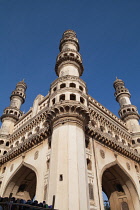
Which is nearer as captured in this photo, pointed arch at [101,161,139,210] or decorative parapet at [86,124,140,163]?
decorative parapet at [86,124,140,163]

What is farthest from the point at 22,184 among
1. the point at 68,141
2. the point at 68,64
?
the point at 68,64

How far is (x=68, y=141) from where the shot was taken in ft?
59.8

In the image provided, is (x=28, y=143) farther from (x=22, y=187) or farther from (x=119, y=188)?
(x=119, y=188)

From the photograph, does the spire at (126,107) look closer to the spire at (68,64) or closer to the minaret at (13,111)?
the spire at (68,64)

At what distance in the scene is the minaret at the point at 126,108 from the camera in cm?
3530

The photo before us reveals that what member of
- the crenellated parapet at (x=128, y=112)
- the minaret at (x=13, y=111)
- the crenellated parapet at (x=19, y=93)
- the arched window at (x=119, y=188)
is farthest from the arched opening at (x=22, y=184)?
the crenellated parapet at (x=128, y=112)

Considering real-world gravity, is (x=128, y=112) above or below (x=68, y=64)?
below

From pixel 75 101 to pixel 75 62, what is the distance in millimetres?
9784

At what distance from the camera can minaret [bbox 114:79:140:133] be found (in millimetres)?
35297

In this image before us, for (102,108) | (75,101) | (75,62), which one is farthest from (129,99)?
(75,101)

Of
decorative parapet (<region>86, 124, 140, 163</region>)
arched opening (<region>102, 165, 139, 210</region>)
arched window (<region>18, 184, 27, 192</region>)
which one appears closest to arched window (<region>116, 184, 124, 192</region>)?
arched opening (<region>102, 165, 139, 210</region>)

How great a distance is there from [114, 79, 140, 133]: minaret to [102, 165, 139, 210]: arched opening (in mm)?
10893

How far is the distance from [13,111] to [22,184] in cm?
1563

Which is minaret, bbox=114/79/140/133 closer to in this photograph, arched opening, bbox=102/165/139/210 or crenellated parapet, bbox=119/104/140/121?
crenellated parapet, bbox=119/104/140/121
